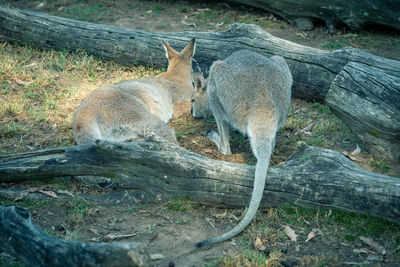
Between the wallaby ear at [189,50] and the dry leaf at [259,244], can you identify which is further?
the wallaby ear at [189,50]

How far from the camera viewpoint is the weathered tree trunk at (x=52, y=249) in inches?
114

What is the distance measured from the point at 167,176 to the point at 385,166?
2.44 metres

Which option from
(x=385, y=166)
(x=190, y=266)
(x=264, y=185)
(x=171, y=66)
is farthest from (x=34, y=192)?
(x=385, y=166)

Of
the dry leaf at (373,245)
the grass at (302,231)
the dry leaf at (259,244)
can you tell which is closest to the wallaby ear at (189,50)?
the grass at (302,231)

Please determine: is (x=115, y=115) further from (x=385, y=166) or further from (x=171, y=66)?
(x=385, y=166)

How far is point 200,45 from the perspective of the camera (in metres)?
7.38

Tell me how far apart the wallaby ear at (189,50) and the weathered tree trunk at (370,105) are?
8.66 ft

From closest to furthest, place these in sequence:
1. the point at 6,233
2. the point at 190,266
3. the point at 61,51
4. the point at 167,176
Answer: the point at 6,233 < the point at 190,266 < the point at 167,176 < the point at 61,51

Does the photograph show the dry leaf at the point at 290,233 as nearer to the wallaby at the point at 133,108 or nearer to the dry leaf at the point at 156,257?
the dry leaf at the point at 156,257

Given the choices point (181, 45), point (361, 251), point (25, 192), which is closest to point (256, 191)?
point (361, 251)

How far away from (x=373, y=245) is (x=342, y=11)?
5886 mm

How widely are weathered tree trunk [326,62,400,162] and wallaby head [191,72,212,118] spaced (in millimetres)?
1979

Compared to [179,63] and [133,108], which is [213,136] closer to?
[133,108]

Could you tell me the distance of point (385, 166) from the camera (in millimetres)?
4852
